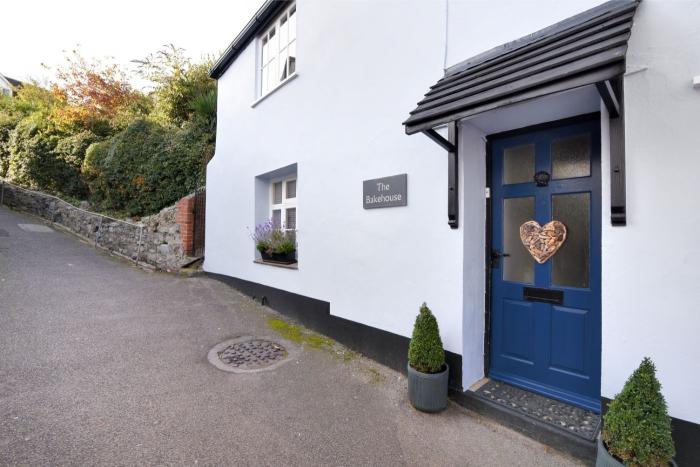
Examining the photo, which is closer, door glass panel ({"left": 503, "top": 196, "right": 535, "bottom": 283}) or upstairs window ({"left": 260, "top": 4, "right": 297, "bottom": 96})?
door glass panel ({"left": 503, "top": 196, "right": 535, "bottom": 283})

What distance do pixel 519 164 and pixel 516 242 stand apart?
2.63 ft

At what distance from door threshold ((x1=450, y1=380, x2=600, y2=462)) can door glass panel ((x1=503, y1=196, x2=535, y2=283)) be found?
111cm

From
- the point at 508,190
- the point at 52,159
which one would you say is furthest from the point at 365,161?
the point at 52,159

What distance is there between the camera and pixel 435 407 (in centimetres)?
319

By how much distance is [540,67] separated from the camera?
2373 mm

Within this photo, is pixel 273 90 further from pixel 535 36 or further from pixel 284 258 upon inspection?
pixel 535 36

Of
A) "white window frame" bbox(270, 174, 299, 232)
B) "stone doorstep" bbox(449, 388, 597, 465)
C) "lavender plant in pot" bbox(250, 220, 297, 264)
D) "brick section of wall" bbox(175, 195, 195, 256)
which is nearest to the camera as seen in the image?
"stone doorstep" bbox(449, 388, 597, 465)

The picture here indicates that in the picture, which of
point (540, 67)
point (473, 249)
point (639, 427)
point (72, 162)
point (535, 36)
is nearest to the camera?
point (639, 427)

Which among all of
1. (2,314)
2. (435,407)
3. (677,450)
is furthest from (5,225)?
(677,450)

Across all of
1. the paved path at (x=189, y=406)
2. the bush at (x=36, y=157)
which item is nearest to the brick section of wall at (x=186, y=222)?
the paved path at (x=189, y=406)

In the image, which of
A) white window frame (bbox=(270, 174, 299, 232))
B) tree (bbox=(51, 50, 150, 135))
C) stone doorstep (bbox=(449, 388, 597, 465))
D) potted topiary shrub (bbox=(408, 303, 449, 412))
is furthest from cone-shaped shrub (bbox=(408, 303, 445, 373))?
tree (bbox=(51, 50, 150, 135))

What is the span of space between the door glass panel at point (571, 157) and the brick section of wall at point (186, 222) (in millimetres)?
8191

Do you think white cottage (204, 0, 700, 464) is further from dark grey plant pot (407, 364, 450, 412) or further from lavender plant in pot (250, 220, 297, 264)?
lavender plant in pot (250, 220, 297, 264)

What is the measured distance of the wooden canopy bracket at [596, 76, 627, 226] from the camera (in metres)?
2.42
